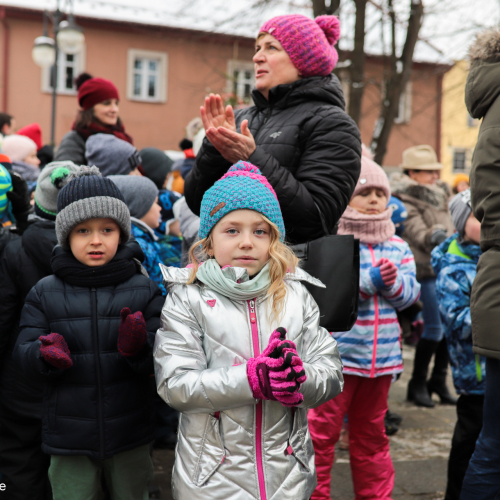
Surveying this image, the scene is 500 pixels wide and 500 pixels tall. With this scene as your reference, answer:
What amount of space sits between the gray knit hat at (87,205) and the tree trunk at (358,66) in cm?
694

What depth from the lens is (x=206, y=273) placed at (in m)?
2.33

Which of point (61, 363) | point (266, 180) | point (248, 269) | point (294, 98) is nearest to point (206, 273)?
point (248, 269)

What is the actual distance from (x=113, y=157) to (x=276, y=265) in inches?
92.7

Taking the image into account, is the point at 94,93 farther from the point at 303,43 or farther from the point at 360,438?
the point at 360,438

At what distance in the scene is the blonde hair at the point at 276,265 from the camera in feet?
7.61

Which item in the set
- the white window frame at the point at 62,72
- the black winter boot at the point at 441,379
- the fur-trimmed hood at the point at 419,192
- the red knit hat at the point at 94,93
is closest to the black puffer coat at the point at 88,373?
the red knit hat at the point at 94,93

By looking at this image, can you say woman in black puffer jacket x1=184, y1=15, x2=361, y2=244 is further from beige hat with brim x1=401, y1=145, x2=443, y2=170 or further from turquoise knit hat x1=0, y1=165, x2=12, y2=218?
beige hat with brim x1=401, y1=145, x2=443, y2=170

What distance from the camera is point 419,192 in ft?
20.1

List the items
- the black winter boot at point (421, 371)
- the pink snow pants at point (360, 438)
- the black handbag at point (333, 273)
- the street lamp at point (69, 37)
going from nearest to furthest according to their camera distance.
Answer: the black handbag at point (333, 273)
the pink snow pants at point (360, 438)
the black winter boot at point (421, 371)
the street lamp at point (69, 37)

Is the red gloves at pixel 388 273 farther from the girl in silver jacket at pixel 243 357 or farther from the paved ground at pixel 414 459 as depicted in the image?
the paved ground at pixel 414 459

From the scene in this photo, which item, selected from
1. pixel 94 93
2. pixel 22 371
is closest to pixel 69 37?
pixel 94 93

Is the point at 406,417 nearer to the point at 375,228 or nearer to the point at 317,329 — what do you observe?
the point at 375,228

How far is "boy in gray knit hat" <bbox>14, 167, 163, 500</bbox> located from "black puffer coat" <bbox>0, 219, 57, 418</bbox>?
1.39ft

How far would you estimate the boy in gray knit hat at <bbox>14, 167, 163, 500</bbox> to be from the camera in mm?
2504
